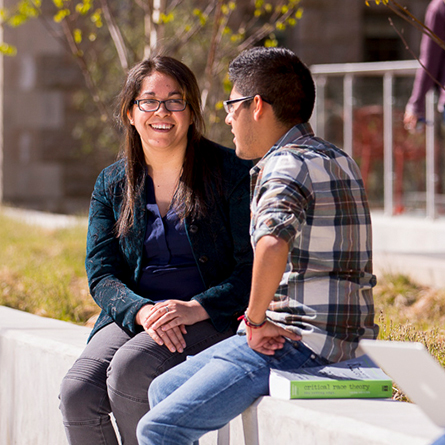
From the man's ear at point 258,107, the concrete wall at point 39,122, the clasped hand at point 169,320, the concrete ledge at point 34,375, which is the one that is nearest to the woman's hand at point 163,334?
the clasped hand at point 169,320

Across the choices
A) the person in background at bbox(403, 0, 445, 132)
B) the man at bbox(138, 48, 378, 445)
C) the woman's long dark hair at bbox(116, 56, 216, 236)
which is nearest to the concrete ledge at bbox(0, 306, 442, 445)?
the man at bbox(138, 48, 378, 445)

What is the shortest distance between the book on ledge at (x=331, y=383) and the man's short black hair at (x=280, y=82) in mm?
712

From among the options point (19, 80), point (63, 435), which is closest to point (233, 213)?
point (63, 435)

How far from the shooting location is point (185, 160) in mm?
2953

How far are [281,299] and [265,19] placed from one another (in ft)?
38.2

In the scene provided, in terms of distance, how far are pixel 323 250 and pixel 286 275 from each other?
128mm

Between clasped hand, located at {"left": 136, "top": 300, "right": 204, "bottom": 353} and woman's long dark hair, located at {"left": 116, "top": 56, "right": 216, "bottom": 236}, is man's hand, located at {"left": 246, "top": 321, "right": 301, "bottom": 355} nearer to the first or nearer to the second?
clasped hand, located at {"left": 136, "top": 300, "right": 204, "bottom": 353}

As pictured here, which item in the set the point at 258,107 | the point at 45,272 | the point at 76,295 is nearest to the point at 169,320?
the point at 258,107

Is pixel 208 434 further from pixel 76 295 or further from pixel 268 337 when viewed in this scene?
pixel 76 295

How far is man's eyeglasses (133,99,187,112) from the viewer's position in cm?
288

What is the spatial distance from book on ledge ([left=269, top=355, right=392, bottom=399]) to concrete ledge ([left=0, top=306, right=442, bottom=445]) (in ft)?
0.09

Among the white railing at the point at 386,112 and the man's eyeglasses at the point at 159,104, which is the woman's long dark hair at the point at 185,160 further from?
the white railing at the point at 386,112

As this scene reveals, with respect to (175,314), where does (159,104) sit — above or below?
above

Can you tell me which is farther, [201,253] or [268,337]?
[201,253]
